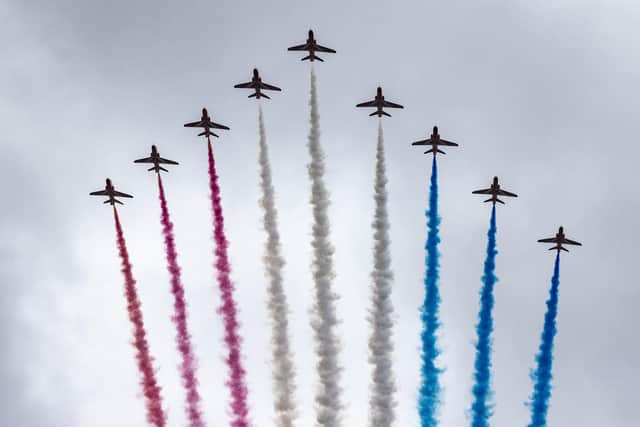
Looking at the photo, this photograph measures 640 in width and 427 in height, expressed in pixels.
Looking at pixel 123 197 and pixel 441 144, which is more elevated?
pixel 441 144

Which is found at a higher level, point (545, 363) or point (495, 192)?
point (495, 192)

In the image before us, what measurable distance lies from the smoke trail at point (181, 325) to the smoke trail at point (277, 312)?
8583 mm

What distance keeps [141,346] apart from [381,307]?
25.8 meters

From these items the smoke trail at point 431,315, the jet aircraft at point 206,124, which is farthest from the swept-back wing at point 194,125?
the smoke trail at point 431,315

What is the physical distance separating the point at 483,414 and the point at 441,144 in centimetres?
2884

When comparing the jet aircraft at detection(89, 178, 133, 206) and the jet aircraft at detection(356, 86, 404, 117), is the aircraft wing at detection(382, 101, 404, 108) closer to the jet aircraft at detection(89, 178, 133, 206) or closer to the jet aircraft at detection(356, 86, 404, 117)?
the jet aircraft at detection(356, 86, 404, 117)

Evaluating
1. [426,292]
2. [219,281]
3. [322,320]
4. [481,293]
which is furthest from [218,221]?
[481,293]

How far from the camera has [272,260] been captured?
83.2m

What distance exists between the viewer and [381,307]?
270 ft

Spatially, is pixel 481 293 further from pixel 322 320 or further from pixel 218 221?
pixel 218 221

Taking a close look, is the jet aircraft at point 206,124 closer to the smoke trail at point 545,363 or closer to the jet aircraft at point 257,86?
the jet aircraft at point 257,86

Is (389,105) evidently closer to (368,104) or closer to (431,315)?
(368,104)

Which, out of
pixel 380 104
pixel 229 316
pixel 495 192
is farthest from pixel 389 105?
pixel 229 316

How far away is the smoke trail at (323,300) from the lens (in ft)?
266
